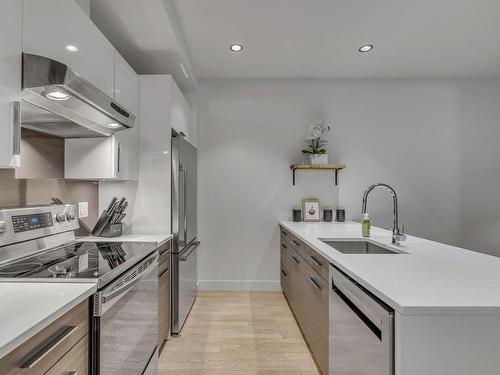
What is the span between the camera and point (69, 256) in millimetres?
1483

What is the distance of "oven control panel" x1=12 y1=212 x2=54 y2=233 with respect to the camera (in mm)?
1390

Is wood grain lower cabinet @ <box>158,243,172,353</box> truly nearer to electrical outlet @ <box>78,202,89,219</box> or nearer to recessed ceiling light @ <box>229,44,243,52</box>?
electrical outlet @ <box>78,202,89,219</box>

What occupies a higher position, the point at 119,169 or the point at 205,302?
the point at 119,169

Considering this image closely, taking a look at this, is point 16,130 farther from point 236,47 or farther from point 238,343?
point 236,47

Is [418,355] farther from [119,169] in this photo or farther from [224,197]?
[224,197]

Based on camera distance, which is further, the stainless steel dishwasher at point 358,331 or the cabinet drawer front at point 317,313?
the cabinet drawer front at point 317,313

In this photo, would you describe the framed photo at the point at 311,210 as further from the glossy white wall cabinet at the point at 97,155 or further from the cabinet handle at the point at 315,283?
the glossy white wall cabinet at the point at 97,155

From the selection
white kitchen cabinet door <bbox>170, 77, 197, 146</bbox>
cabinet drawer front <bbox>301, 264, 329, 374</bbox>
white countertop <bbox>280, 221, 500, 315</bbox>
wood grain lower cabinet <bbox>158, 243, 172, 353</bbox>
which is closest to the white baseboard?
wood grain lower cabinet <bbox>158, 243, 172, 353</bbox>

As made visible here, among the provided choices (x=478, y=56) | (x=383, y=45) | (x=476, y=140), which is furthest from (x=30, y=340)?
(x=476, y=140)

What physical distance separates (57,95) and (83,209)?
115cm

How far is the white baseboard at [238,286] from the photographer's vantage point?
11.5 feet

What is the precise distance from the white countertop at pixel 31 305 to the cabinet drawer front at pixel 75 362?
0.16 metres

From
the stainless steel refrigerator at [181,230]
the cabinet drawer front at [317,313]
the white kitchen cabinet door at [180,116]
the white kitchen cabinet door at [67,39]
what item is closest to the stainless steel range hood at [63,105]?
the white kitchen cabinet door at [67,39]

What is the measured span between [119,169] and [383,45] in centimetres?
265
